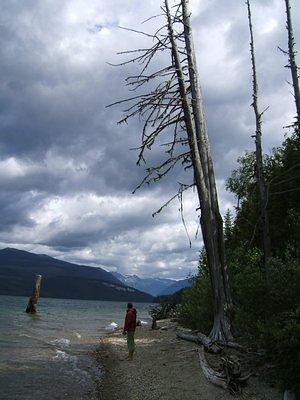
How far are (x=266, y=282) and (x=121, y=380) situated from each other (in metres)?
5.83

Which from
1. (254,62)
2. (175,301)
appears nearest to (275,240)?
(254,62)

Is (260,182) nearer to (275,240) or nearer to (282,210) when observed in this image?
(282,210)

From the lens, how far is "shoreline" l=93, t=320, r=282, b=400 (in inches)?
434

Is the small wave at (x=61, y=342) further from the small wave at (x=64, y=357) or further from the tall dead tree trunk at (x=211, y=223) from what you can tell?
the tall dead tree trunk at (x=211, y=223)

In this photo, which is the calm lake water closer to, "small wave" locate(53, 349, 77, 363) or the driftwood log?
"small wave" locate(53, 349, 77, 363)

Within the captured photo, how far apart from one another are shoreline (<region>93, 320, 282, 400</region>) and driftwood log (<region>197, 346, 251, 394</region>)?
0.50 ft

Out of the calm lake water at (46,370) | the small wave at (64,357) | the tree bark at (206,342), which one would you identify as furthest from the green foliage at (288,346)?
the small wave at (64,357)

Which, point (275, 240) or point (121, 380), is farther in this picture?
point (275, 240)

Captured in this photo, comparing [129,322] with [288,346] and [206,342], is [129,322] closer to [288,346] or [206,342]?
[206,342]

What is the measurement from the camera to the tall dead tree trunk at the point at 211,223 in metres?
16.8

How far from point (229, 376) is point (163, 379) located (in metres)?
2.85

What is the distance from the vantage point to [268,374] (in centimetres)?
1202

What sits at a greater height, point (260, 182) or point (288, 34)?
point (288, 34)

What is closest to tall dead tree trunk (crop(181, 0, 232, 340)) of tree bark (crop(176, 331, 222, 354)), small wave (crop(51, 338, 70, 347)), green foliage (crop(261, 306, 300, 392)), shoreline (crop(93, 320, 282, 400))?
tree bark (crop(176, 331, 222, 354))
